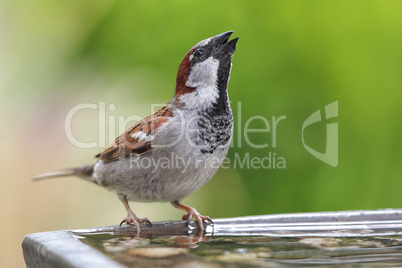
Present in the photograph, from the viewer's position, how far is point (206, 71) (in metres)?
2.42

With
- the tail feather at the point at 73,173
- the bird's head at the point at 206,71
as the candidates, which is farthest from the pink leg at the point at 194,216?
the tail feather at the point at 73,173

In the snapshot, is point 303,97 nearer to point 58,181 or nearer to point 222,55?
point 222,55

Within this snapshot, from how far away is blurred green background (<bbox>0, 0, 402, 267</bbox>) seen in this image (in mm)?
2895

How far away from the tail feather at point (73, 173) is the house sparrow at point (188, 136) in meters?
0.44

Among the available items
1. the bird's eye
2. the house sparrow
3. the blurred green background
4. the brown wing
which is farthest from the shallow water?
the blurred green background

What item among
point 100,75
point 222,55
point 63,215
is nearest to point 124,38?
point 100,75

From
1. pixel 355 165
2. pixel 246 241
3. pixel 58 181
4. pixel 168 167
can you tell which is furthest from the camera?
pixel 58 181

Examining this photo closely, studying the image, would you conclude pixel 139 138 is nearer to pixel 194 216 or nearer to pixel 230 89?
pixel 194 216

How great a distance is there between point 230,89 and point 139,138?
0.68 meters

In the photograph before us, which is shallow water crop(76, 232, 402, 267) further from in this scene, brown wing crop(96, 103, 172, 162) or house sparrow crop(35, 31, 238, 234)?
brown wing crop(96, 103, 172, 162)

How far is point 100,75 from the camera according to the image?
3.02 m

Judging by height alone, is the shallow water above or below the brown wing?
below

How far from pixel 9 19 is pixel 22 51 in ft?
0.61

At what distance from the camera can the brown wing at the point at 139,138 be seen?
8.13 ft
